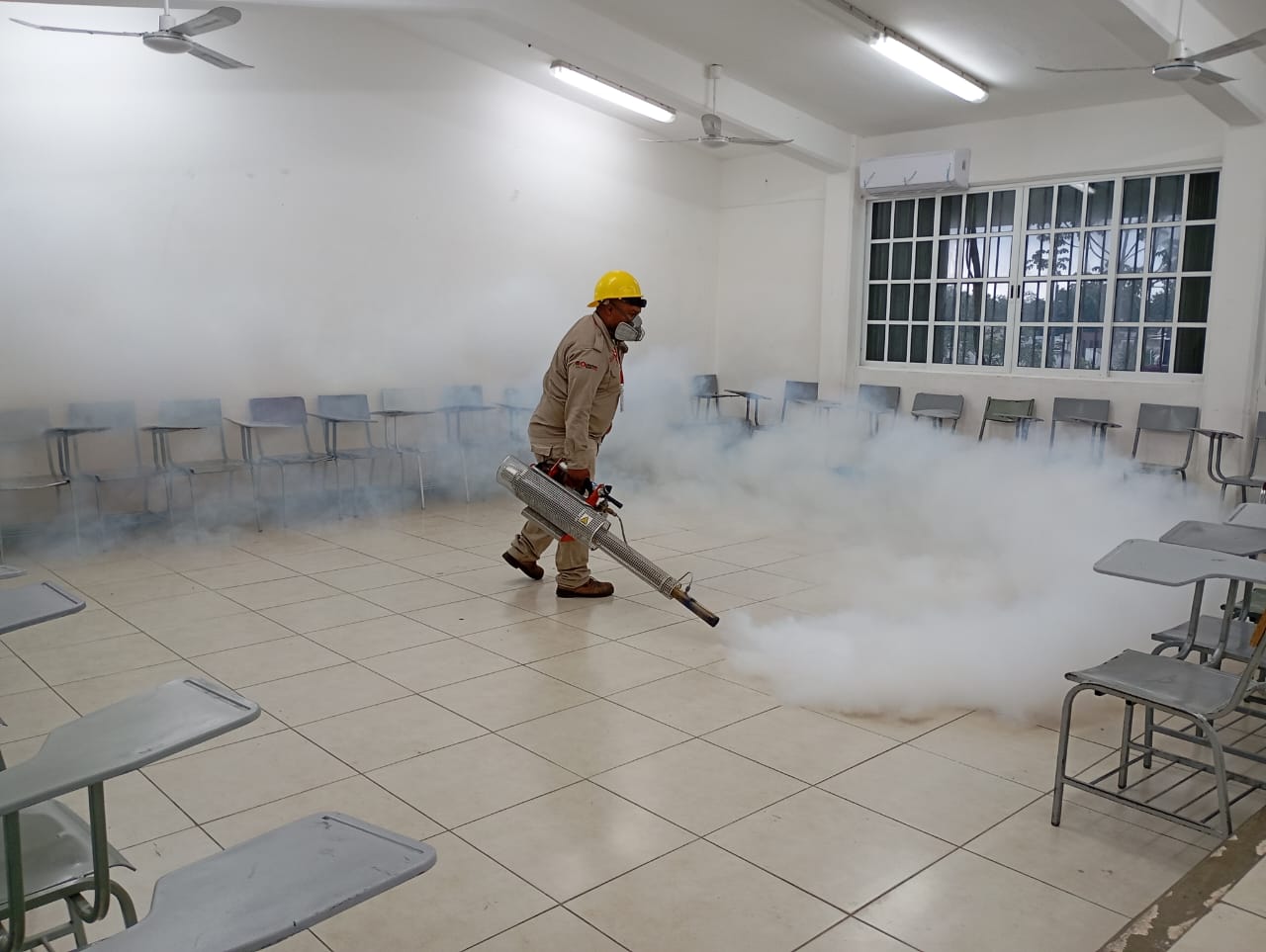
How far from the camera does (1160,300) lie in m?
7.90

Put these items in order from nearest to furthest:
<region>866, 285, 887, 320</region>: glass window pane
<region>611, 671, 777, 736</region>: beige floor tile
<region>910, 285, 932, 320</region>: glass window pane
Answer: <region>611, 671, 777, 736</region>: beige floor tile
<region>910, 285, 932, 320</region>: glass window pane
<region>866, 285, 887, 320</region>: glass window pane

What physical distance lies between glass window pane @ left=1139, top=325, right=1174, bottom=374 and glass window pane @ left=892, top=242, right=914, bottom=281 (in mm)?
2250

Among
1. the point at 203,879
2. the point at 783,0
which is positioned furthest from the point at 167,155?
the point at 203,879

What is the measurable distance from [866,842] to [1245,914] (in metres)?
1.00

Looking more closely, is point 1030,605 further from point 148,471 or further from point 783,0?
point 148,471

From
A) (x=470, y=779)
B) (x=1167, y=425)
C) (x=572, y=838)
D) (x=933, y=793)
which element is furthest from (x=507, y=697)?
(x=1167, y=425)

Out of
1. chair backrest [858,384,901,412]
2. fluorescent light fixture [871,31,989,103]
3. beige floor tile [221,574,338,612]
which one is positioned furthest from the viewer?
chair backrest [858,384,901,412]

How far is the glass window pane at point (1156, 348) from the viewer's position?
7.90m

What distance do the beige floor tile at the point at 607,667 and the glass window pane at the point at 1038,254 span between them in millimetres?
6096

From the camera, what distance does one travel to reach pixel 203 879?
1.39 meters

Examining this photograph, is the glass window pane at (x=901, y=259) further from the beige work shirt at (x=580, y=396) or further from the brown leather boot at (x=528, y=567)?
the brown leather boot at (x=528, y=567)

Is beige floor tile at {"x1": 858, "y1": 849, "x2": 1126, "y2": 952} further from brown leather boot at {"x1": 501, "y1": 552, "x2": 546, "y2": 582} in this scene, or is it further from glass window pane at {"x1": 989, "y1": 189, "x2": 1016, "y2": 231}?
glass window pane at {"x1": 989, "y1": 189, "x2": 1016, "y2": 231}

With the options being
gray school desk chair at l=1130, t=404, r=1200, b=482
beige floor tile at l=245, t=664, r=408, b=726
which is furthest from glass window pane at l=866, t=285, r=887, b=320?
beige floor tile at l=245, t=664, r=408, b=726

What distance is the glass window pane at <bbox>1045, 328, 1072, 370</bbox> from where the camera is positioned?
842 cm
